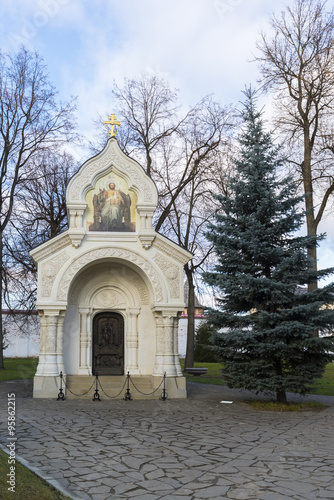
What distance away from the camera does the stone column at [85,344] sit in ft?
55.1

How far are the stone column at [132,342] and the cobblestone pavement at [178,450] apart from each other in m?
3.62

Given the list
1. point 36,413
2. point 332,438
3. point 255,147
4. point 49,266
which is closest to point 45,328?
point 49,266

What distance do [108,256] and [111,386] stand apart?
4.33 m

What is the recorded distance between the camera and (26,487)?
545 cm

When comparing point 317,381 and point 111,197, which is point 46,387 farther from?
point 317,381

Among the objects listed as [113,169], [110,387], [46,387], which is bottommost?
[110,387]

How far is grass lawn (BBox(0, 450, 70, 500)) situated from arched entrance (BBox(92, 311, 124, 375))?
10860 millimetres

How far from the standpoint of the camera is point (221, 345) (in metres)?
13.5

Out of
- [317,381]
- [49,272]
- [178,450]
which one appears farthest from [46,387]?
[317,381]

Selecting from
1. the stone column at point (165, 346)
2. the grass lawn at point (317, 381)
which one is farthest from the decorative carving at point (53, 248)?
the grass lawn at point (317, 381)

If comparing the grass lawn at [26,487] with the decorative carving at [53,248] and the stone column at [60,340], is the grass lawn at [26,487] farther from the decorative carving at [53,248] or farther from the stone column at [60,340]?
the decorative carving at [53,248]

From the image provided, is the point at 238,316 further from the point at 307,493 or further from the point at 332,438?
the point at 307,493

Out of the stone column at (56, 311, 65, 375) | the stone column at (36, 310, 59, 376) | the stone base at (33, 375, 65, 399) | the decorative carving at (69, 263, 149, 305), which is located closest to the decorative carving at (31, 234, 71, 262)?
the decorative carving at (69, 263, 149, 305)

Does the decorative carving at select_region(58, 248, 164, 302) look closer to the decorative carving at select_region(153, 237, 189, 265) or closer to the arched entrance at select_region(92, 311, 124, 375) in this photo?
Answer: the decorative carving at select_region(153, 237, 189, 265)
